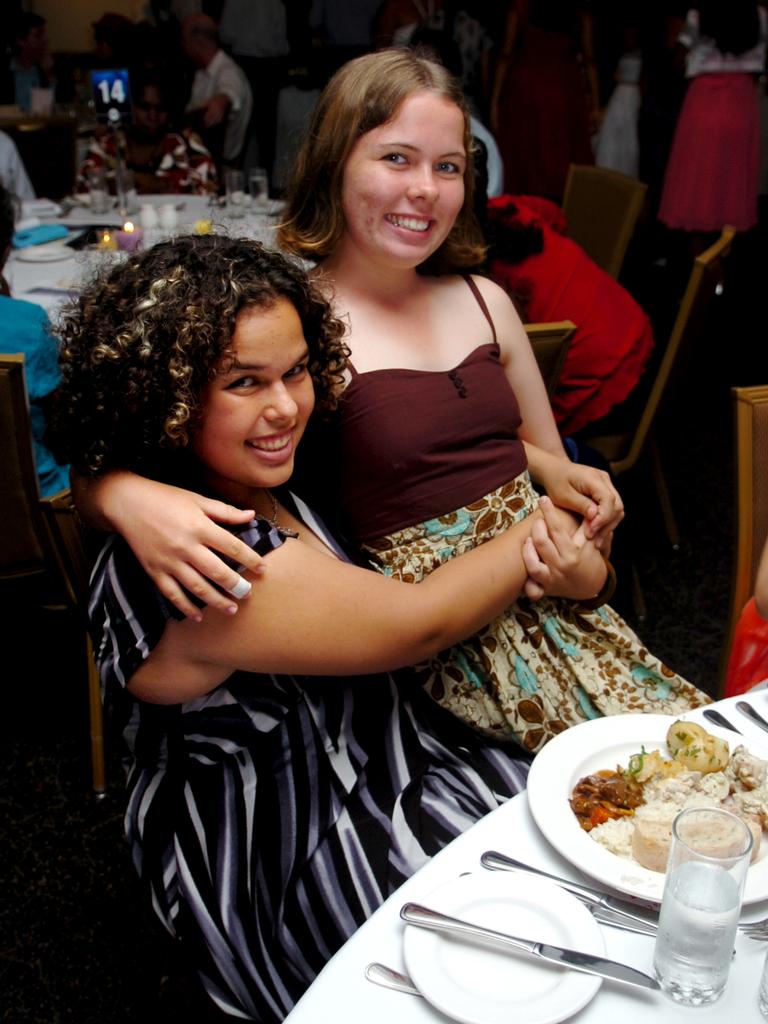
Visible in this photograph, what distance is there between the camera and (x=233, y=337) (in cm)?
116

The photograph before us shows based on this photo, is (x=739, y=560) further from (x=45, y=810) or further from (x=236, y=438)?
(x=45, y=810)

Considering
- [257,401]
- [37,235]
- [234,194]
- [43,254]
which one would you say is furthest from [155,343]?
[234,194]

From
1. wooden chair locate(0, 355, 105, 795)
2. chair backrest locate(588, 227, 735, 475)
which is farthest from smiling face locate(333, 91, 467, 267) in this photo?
chair backrest locate(588, 227, 735, 475)

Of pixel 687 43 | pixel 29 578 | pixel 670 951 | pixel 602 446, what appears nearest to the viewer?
pixel 670 951

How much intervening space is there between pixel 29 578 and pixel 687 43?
504cm

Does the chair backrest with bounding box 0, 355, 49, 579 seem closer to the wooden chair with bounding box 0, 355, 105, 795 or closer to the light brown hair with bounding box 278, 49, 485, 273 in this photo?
the wooden chair with bounding box 0, 355, 105, 795

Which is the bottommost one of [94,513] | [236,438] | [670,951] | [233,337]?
[670,951]

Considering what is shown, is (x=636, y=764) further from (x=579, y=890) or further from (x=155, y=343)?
(x=155, y=343)

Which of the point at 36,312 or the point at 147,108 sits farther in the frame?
the point at 147,108

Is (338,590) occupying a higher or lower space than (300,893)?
higher

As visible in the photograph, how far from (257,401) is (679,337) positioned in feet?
6.01

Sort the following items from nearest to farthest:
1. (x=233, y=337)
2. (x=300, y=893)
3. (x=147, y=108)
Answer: (x=233, y=337)
(x=300, y=893)
(x=147, y=108)

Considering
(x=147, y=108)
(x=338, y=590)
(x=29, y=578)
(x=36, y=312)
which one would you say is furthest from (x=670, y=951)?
(x=147, y=108)

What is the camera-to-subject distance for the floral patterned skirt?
4.89 feet
